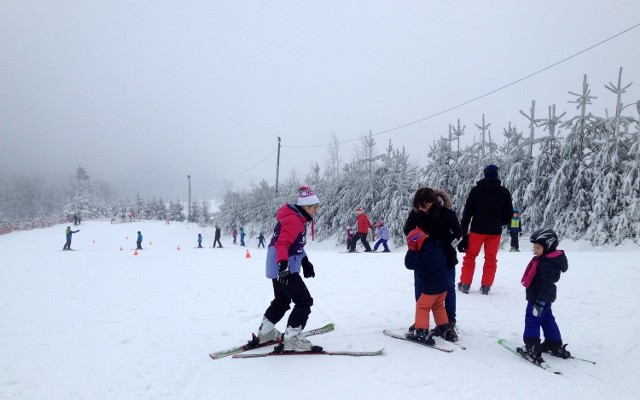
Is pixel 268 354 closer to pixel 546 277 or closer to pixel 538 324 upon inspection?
pixel 538 324

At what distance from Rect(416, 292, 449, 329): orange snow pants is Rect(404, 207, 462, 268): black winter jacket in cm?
45

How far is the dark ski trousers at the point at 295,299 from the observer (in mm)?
4352

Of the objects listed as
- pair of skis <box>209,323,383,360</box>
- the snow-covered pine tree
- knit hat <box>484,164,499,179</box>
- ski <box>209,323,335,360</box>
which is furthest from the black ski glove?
the snow-covered pine tree

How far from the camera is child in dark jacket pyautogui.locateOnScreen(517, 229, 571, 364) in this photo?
4.02 m

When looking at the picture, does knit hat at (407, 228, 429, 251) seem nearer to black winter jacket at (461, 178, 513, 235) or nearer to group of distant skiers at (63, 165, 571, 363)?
group of distant skiers at (63, 165, 571, 363)

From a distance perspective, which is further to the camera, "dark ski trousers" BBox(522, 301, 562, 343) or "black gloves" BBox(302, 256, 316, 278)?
"black gloves" BBox(302, 256, 316, 278)

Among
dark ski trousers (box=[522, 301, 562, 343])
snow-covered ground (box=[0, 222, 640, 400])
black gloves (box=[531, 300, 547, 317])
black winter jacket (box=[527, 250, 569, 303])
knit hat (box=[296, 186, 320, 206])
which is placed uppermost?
knit hat (box=[296, 186, 320, 206])

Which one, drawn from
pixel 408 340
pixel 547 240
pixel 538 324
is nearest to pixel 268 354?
pixel 408 340

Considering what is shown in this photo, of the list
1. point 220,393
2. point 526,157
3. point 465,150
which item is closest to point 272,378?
point 220,393

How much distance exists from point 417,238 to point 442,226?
374 millimetres

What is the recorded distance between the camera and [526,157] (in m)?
21.5

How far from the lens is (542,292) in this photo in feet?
13.2

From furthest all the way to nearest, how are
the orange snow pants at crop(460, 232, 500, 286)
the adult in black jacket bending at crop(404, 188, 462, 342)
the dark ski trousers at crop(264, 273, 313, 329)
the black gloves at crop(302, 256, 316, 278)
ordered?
the orange snow pants at crop(460, 232, 500, 286) < the black gloves at crop(302, 256, 316, 278) < the adult in black jacket bending at crop(404, 188, 462, 342) < the dark ski trousers at crop(264, 273, 313, 329)

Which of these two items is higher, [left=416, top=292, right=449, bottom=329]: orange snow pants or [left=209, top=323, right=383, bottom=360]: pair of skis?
[left=416, top=292, right=449, bottom=329]: orange snow pants
